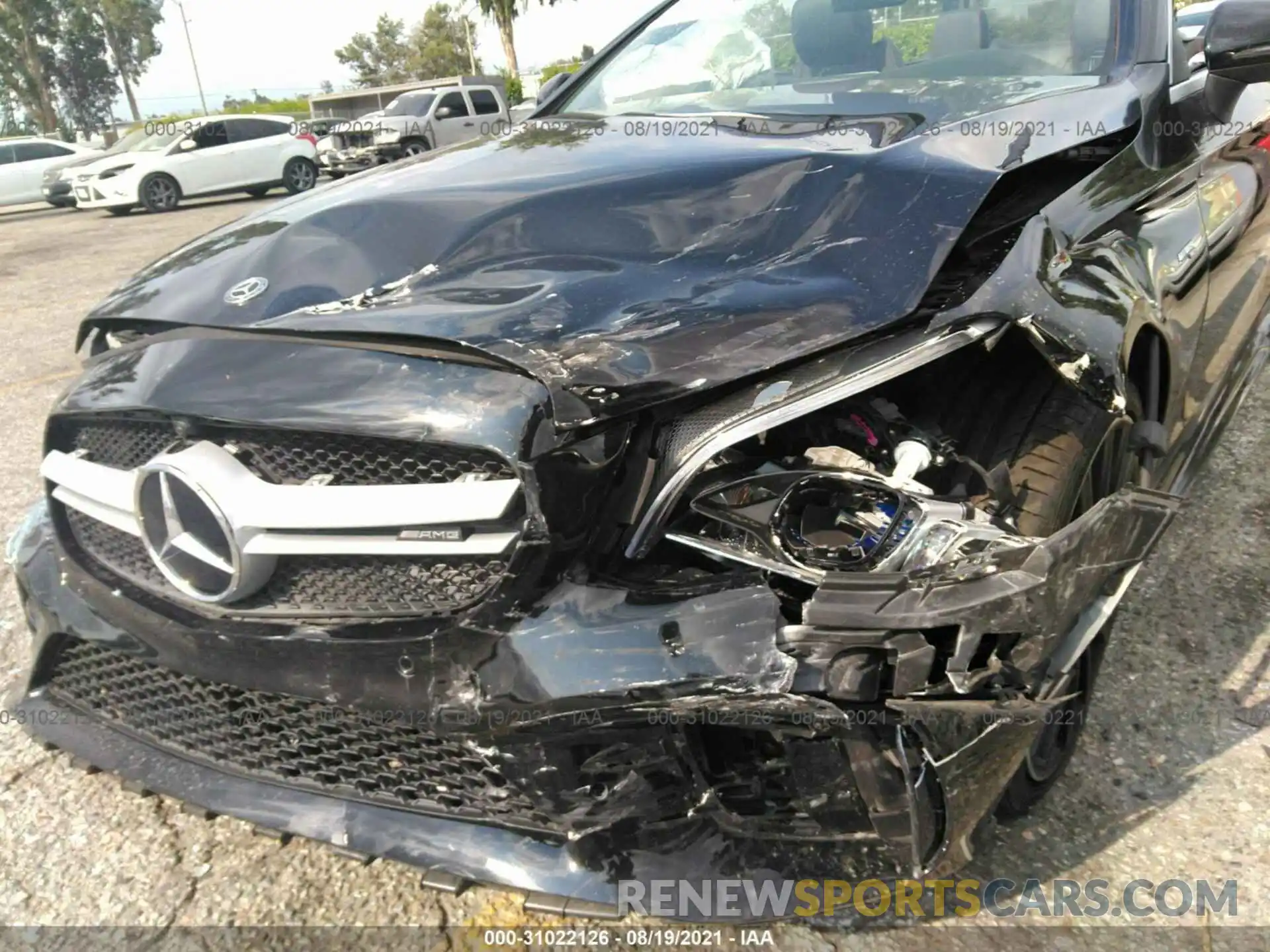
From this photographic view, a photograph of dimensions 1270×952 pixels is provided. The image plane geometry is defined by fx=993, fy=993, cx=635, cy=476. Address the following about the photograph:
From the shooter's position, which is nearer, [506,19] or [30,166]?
[30,166]

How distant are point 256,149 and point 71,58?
4398cm

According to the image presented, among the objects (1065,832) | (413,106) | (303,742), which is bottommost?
(1065,832)

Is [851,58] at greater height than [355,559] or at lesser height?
greater

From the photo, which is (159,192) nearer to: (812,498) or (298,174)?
(298,174)

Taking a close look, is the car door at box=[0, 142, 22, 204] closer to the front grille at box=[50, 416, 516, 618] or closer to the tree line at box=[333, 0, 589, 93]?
the front grille at box=[50, 416, 516, 618]

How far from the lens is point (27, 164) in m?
19.3

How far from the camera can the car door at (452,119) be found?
18000 millimetres

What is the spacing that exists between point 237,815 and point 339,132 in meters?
18.2

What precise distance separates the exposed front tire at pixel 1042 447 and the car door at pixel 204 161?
17150mm

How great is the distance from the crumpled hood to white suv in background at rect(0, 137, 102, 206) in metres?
20.7

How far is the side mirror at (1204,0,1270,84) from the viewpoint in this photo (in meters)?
2.35

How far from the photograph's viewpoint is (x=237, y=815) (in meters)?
1.80

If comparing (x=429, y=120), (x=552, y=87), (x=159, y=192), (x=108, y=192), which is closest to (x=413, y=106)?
(x=429, y=120)

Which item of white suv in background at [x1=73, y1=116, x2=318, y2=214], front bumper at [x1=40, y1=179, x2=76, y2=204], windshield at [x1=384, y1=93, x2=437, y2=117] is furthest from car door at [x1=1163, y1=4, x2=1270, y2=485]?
front bumper at [x1=40, y1=179, x2=76, y2=204]
